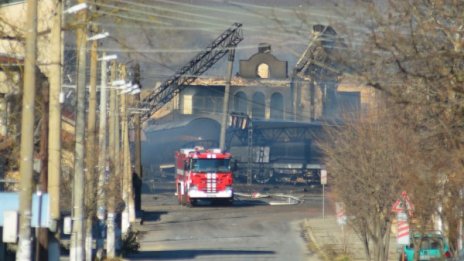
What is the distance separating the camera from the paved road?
40219mm

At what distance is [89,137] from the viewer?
32.6 m

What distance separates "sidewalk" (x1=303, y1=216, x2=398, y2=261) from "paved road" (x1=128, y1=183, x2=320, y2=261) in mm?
548

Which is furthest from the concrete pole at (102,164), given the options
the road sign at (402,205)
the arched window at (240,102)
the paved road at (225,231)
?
the arched window at (240,102)

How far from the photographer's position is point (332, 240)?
4575cm

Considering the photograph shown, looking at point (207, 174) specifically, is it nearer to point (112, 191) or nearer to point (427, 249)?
point (112, 191)

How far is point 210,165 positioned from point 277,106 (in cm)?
4540

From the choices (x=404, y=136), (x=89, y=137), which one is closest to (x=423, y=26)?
(x=404, y=136)

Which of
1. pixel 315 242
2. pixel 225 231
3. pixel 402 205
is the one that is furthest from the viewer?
pixel 225 231

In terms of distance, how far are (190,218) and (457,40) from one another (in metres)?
48.5

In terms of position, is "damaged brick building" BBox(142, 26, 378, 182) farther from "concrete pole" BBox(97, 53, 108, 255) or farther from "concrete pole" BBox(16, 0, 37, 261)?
"concrete pole" BBox(16, 0, 37, 261)

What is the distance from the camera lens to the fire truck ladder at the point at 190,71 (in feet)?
264

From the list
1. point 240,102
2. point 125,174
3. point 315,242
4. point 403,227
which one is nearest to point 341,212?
point 403,227

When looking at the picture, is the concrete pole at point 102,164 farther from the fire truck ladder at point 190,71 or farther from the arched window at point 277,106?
the arched window at point 277,106

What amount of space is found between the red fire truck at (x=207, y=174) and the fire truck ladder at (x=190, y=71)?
1345 cm
